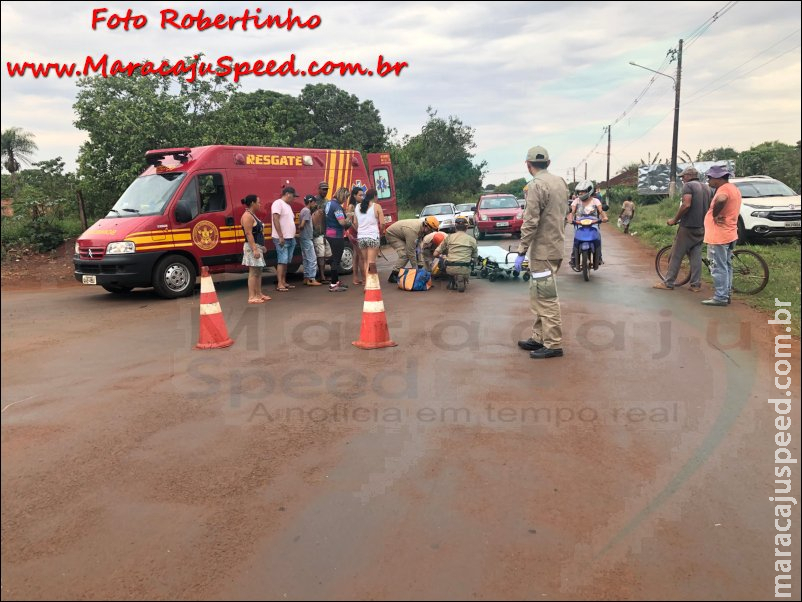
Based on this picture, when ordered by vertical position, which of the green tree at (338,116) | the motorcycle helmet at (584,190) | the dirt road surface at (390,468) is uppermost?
the green tree at (338,116)

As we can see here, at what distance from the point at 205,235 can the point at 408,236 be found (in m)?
3.62

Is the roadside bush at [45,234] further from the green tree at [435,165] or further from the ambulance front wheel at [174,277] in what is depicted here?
the green tree at [435,165]

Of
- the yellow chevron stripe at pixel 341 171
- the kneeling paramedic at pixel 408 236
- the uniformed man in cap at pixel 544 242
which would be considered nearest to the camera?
the uniformed man in cap at pixel 544 242

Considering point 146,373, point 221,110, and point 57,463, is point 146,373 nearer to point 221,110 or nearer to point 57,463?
point 57,463

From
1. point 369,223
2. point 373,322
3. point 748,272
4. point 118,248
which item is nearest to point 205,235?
point 118,248

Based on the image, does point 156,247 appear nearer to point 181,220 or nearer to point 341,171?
point 181,220

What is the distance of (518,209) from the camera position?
20.9 metres

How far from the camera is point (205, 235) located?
33.4 ft

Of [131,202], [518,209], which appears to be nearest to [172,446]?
[131,202]

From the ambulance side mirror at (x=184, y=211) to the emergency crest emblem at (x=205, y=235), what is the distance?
206 millimetres

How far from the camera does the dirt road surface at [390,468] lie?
252cm

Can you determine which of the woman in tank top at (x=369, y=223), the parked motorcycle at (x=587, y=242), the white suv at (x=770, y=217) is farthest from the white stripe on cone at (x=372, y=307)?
the white suv at (x=770, y=217)

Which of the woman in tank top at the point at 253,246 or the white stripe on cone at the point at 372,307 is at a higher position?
the woman in tank top at the point at 253,246

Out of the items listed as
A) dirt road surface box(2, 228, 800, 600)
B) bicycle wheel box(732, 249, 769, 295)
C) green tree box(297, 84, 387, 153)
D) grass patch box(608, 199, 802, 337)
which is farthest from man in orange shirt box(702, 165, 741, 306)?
green tree box(297, 84, 387, 153)
